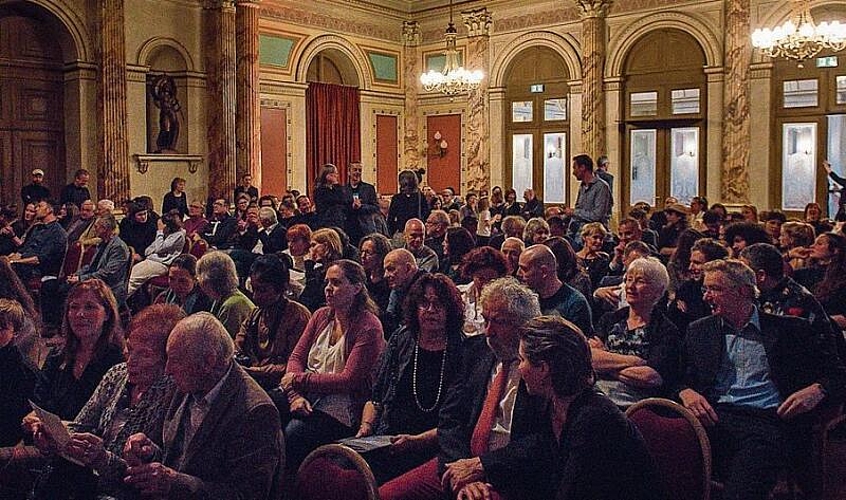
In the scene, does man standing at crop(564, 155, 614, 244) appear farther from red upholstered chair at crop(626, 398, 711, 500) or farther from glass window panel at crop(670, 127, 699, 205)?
red upholstered chair at crop(626, 398, 711, 500)

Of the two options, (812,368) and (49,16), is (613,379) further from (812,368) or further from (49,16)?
(49,16)

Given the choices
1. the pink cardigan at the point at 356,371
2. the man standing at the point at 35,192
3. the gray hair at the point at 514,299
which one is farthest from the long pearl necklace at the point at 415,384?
the man standing at the point at 35,192

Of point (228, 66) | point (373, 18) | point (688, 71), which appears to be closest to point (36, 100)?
point (228, 66)

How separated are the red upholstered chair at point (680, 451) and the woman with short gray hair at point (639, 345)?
797mm

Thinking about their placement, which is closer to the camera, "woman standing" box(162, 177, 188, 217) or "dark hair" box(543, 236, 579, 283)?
"dark hair" box(543, 236, 579, 283)

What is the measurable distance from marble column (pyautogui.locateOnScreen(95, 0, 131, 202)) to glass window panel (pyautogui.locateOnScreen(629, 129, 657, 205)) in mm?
7891

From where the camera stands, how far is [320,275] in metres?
5.29

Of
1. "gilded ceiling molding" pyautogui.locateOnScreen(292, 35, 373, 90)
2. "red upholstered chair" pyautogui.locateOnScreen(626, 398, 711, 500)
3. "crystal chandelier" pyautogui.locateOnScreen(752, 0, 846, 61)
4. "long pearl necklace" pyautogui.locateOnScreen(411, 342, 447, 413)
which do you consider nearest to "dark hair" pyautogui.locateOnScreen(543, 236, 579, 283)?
"long pearl necklace" pyautogui.locateOnScreen(411, 342, 447, 413)

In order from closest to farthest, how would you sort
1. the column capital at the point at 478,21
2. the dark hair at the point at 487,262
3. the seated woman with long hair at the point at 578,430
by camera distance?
the seated woman with long hair at the point at 578,430 → the dark hair at the point at 487,262 → the column capital at the point at 478,21

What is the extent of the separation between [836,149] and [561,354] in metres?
10.6

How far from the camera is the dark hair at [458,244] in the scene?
574cm

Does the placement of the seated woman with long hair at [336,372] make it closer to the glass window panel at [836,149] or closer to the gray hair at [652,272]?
the gray hair at [652,272]

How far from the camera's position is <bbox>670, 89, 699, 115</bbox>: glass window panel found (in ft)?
41.2

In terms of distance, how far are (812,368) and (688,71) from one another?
401 inches
